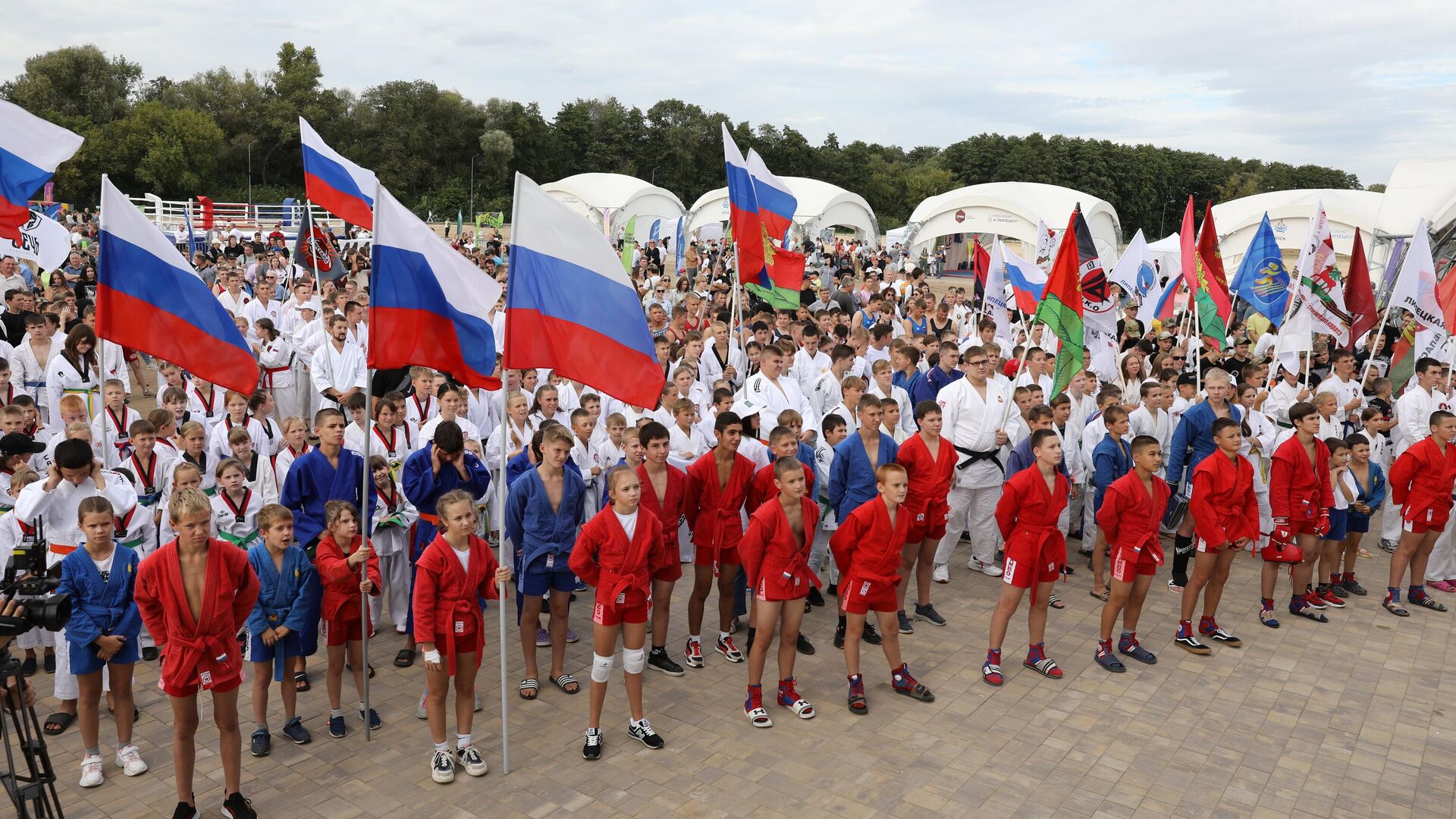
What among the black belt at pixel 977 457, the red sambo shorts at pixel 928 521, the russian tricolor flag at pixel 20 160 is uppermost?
the russian tricolor flag at pixel 20 160

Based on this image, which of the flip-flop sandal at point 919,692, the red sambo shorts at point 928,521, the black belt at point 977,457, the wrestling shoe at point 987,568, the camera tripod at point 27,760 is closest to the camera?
the camera tripod at point 27,760

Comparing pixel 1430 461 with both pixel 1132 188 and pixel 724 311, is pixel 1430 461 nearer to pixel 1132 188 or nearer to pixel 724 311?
pixel 724 311

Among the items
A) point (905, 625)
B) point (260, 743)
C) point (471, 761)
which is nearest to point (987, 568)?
point (905, 625)

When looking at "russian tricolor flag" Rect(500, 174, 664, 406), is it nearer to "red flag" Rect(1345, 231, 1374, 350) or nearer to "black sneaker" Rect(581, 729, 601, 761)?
"black sneaker" Rect(581, 729, 601, 761)

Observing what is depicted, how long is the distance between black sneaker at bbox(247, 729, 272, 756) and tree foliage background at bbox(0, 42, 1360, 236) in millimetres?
47590

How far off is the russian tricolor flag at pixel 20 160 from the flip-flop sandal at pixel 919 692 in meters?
7.21

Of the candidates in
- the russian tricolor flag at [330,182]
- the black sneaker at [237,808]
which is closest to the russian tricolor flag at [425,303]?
the black sneaker at [237,808]

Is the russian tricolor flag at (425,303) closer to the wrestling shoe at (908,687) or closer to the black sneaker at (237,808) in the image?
the black sneaker at (237,808)

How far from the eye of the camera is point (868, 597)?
21.4ft

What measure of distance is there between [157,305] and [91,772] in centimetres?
289

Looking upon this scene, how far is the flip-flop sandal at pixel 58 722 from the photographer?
6.15m

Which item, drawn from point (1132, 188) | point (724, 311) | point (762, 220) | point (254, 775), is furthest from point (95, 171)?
point (1132, 188)

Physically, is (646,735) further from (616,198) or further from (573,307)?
(616,198)

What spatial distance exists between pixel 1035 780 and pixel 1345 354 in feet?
26.6
